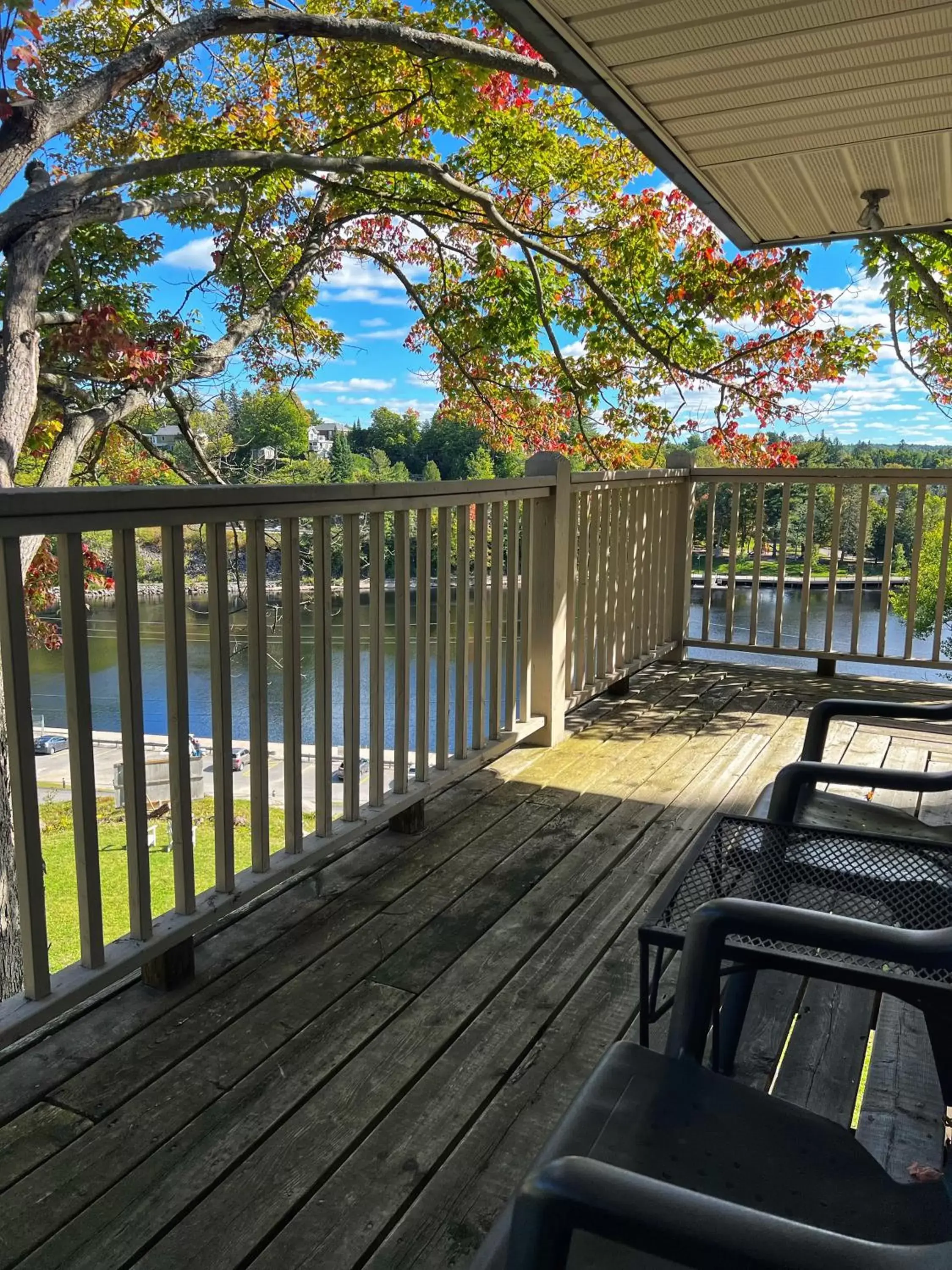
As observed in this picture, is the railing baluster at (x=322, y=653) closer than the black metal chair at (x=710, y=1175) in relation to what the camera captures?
No

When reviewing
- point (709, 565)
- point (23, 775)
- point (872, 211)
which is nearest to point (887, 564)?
point (709, 565)

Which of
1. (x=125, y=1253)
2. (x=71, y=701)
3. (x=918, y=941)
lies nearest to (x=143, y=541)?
(x=71, y=701)

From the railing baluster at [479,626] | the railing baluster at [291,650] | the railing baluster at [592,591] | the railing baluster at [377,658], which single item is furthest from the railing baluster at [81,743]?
the railing baluster at [592,591]

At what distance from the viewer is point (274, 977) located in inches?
78.8

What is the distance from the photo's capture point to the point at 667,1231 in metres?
0.65

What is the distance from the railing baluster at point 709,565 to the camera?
5.27m

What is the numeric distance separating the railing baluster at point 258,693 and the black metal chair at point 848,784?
3.73ft

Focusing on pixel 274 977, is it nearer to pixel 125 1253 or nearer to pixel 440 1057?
pixel 440 1057

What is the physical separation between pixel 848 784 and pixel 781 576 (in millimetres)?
3568

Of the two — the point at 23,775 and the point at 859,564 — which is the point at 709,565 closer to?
the point at 859,564

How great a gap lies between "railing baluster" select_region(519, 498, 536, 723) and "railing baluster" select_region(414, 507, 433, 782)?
76 cm

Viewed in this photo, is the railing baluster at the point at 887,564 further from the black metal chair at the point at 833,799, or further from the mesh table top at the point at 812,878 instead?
the mesh table top at the point at 812,878

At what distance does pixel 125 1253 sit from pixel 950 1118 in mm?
1339

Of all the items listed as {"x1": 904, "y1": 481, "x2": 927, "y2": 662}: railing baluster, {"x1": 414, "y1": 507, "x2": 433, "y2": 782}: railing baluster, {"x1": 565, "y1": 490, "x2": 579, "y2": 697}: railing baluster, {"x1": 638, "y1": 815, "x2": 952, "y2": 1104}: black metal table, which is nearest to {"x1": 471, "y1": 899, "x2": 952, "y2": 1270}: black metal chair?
{"x1": 638, "y1": 815, "x2": 952, "y2": 1104}: black metal table
